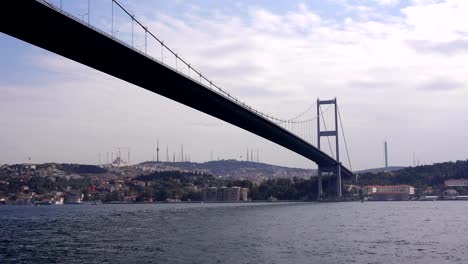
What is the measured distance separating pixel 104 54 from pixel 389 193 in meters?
80.7

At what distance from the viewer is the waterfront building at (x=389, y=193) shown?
98938 millimetres

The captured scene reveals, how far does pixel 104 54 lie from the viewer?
93.5 feet

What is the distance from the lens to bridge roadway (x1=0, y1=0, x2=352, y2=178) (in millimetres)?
22781

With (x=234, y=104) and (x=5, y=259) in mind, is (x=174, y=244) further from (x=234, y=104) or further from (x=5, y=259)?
(x=234, y=104)

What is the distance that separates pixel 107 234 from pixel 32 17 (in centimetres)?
868

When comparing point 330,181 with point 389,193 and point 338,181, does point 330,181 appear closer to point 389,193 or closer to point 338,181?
point 338,181

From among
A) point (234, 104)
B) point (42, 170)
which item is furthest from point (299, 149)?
point (42, 170)

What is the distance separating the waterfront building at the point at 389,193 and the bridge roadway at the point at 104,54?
56387mm

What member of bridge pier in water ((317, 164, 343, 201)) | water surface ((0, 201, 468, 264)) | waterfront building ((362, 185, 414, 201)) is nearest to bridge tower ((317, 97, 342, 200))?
bridge pier in water ((317, 164, 343, 201))

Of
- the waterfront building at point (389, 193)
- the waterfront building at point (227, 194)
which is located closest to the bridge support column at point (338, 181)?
the waterfront building at point (389, 193)

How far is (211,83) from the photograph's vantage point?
42562mm

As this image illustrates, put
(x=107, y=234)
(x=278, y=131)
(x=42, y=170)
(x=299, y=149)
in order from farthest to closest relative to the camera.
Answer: (x=42, y=170)
(x=299, y=149)
(x=278, y=131)
(x=107, y=234)

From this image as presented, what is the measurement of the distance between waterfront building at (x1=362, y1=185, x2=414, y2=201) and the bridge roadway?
56387 mm

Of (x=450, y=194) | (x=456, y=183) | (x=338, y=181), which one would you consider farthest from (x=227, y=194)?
(x=456, y=183)
